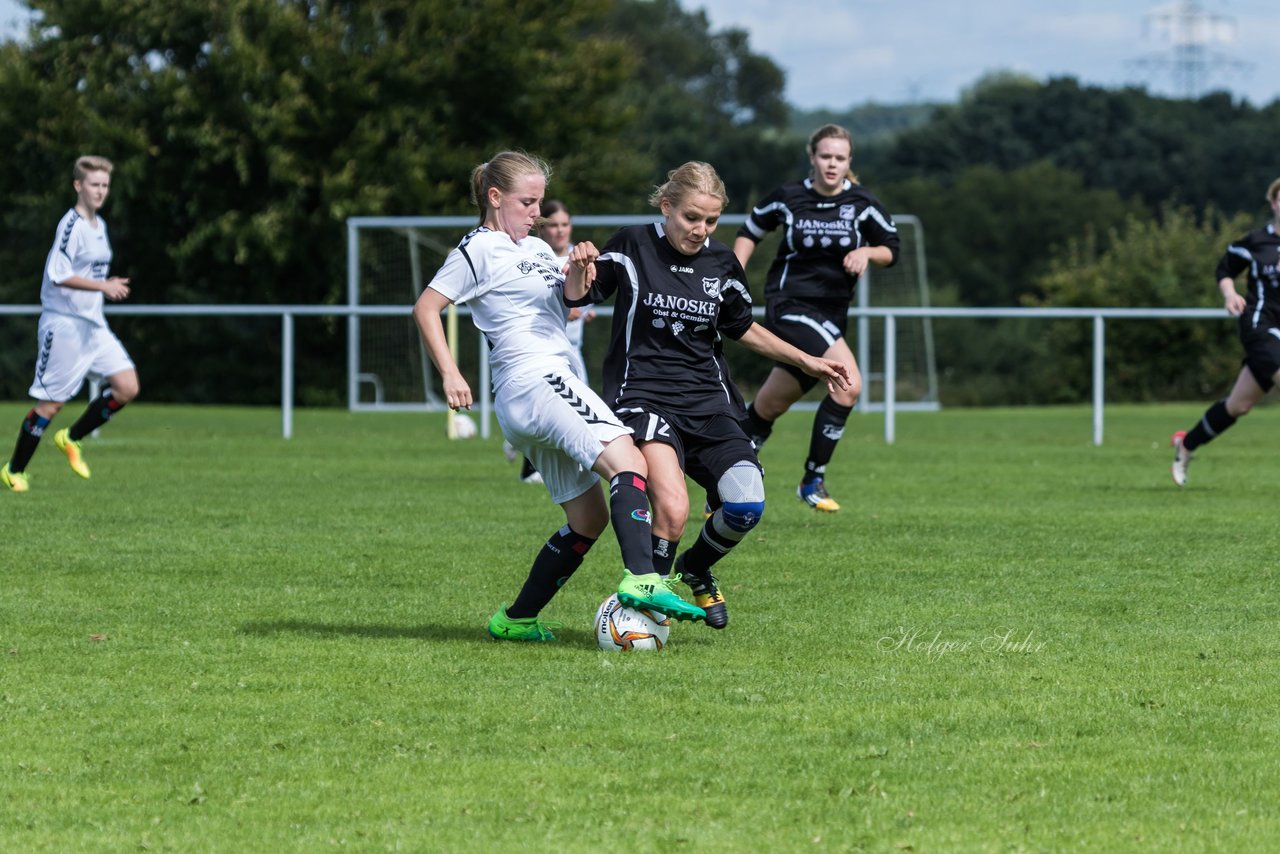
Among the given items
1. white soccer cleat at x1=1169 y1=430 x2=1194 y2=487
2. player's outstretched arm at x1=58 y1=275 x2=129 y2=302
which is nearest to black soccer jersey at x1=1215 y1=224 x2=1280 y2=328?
white soccer cleat at x1=1169 y1=430 x2=1194 y2=487

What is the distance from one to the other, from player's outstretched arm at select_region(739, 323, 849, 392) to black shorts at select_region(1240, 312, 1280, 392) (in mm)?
5689

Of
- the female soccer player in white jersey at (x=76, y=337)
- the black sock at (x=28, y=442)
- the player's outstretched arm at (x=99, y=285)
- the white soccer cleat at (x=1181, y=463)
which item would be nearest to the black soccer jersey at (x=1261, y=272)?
the white soccer cleat at (x=1181, y=463)

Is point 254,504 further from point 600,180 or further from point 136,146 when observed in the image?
point 600,180

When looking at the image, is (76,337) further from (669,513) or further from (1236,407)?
(1236,407)

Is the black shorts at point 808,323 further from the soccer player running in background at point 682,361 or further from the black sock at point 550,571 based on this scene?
the black sock at point 550,571

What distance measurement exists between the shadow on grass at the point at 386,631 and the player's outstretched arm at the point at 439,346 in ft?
2.81

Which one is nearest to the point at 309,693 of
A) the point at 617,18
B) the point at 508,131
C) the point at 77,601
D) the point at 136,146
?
the point at 77,601

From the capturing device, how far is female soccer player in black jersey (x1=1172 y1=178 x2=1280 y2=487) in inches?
459

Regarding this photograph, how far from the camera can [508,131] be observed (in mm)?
35094

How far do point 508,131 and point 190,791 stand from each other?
103 feet

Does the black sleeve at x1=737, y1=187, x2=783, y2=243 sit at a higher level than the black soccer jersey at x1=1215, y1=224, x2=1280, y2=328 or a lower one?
higher

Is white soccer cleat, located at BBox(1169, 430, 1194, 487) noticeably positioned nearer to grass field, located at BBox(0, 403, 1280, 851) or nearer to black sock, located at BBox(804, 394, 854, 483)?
grass field, located at BBox(0, 403, 1280, 851)

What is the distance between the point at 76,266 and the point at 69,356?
2.00ft

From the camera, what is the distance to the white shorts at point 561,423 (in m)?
6.17
